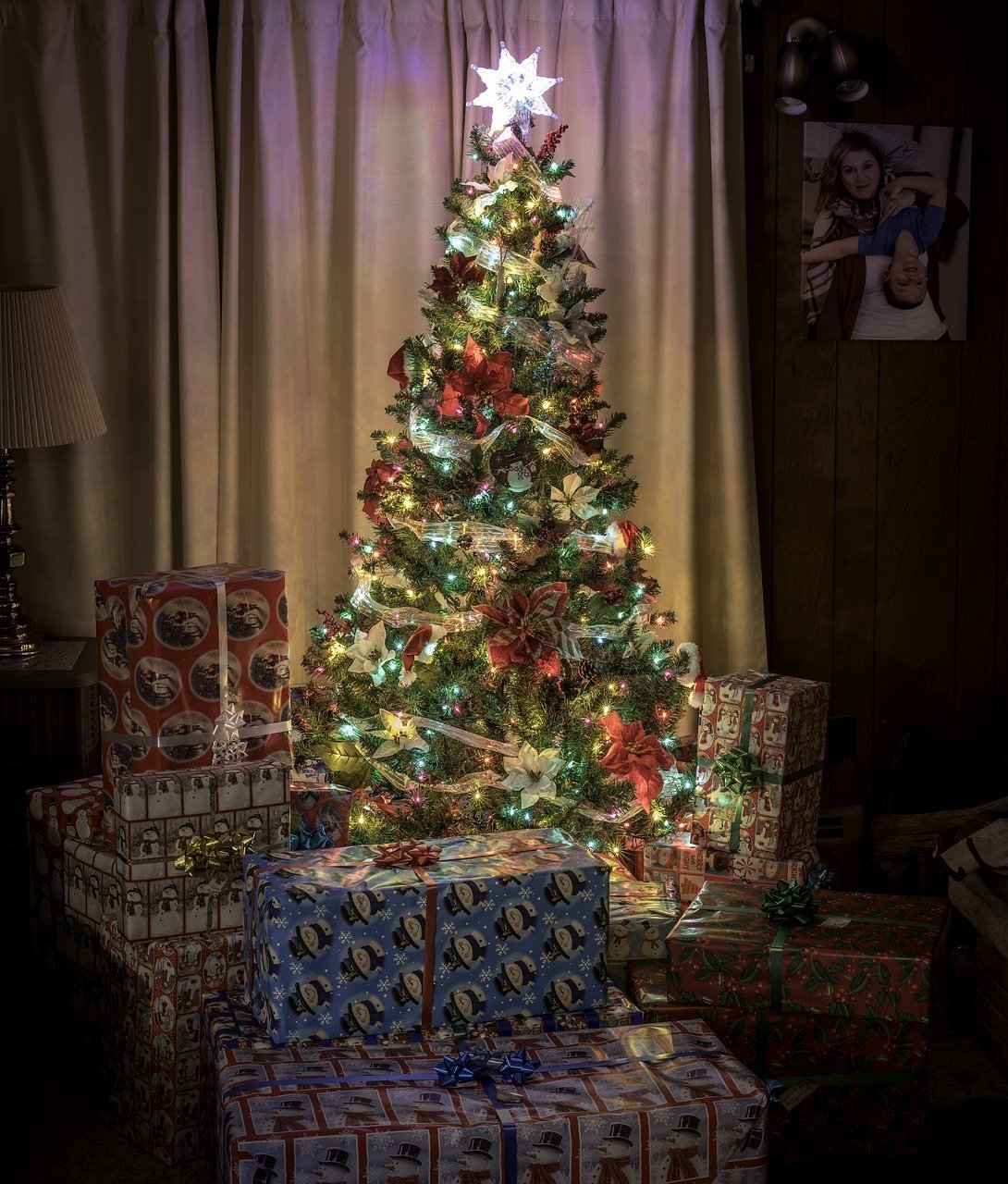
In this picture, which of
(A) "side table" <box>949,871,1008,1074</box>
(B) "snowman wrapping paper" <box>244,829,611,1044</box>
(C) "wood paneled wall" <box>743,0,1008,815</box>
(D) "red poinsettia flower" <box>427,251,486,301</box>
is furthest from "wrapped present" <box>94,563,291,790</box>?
(C) "wood paneled wall" <box>743,0,1008,815</box>

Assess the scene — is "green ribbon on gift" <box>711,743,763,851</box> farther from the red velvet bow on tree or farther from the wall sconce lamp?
the wall sconce lamp

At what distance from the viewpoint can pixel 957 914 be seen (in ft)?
9.65

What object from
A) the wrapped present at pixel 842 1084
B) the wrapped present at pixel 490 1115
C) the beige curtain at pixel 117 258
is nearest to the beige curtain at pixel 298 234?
the beige curtain at pixel 117 258

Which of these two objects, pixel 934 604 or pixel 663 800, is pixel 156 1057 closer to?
pixel 663 800

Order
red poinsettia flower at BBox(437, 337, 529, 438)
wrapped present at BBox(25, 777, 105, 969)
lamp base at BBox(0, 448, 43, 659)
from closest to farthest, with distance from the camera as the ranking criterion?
wrapped present at BBox(25, 777, 105, 969)
red poinsettia flower at BBox(437, 337, 529, 438)
lamp base at BBox(0, 448, 43, 659)

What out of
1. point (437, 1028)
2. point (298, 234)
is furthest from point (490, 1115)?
point (298, 234)

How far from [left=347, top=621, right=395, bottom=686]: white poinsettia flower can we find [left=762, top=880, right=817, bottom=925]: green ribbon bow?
3.06 ft

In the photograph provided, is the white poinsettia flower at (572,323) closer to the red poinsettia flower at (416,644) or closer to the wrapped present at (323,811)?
the red poinsettia flower at (416,644)

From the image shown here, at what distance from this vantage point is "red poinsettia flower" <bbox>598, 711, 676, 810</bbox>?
262 cm

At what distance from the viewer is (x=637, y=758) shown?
103 inches

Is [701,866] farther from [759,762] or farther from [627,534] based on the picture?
[627,534]

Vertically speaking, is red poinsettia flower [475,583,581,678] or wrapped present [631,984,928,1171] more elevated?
red poinsettia flower [475,583,581,678]

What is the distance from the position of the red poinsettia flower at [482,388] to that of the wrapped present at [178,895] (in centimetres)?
96

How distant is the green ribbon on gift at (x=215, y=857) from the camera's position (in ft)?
7.07
